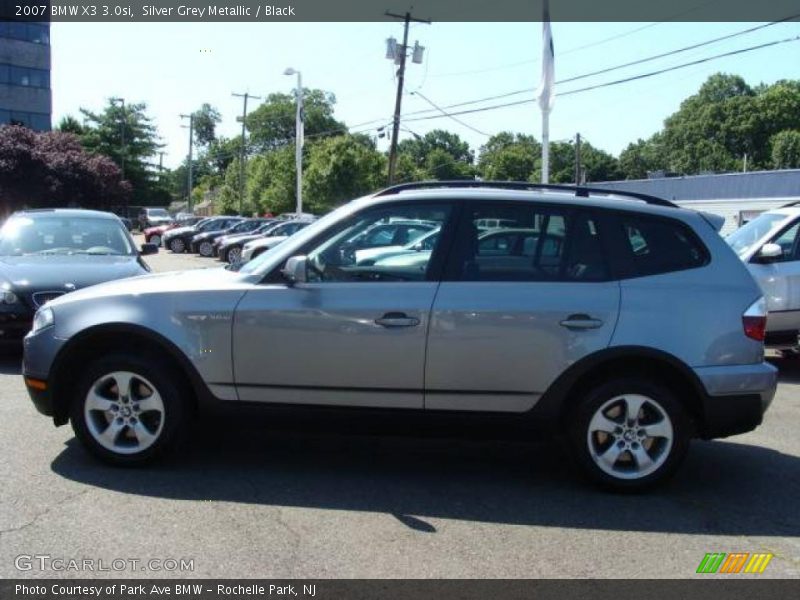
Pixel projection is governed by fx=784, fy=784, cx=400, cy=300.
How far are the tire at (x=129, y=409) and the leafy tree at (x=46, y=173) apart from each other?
97.5 ft

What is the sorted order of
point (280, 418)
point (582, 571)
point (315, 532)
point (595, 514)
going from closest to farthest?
point (582, 571)
point (315, 532)
point (595, 514)
point (280, 418)

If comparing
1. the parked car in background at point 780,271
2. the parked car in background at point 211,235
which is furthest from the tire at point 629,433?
the parked car in background at point 211,235

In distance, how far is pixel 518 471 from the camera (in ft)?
17.4

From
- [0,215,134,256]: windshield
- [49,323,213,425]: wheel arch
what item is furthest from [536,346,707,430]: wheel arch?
[0,215,134,256]: windshield

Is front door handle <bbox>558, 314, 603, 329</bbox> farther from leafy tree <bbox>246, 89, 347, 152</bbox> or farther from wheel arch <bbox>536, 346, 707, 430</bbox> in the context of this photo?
leafy tree <bbox>246, 89, 347, 152</bbox>

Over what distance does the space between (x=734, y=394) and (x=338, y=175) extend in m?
46.7

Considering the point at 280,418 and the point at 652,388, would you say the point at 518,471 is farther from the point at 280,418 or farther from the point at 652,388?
the point at 280,418

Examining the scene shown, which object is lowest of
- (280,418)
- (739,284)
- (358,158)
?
(280,418)

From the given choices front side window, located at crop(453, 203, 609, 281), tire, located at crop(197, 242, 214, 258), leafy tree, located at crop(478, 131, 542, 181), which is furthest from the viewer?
leafy tree, located at crop(478, 131, 542, 181)

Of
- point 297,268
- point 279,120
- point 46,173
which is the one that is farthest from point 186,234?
point 279,120

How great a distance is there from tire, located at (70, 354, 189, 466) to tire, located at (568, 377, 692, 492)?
8.21ft

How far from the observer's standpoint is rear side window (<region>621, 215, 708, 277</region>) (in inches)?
191
